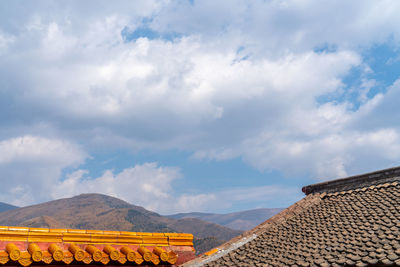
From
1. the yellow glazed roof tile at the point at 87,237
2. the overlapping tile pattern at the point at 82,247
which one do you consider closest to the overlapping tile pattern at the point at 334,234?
the yellow glazed roof tile at the point at 87,237

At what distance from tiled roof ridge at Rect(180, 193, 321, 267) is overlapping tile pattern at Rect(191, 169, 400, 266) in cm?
4

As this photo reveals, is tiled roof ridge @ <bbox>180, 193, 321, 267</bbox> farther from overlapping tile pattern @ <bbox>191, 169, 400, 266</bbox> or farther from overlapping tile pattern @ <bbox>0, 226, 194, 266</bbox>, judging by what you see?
overlapping tile pattern @ <bbox>0, 226, 194, 266</bbox>

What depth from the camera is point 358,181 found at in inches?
620

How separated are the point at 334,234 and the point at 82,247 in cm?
743

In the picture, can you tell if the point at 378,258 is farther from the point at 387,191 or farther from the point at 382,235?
the point at 387,191

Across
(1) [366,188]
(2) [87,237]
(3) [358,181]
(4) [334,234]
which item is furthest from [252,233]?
(2) [87,237]

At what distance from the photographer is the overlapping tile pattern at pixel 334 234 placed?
9609mm

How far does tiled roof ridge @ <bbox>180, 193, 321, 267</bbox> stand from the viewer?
42.7ft

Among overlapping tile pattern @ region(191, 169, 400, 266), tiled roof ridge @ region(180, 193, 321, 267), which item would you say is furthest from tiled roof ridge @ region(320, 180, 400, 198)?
tiled roof ridge @ region(180, 193, 321, 267)

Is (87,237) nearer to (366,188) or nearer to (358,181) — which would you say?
(366,188)

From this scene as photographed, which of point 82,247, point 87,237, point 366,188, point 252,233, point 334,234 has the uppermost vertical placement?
point 366,188

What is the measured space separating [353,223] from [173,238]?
226 inches

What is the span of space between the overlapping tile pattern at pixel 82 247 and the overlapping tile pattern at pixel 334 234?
153cm

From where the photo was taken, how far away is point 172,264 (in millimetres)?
11211
